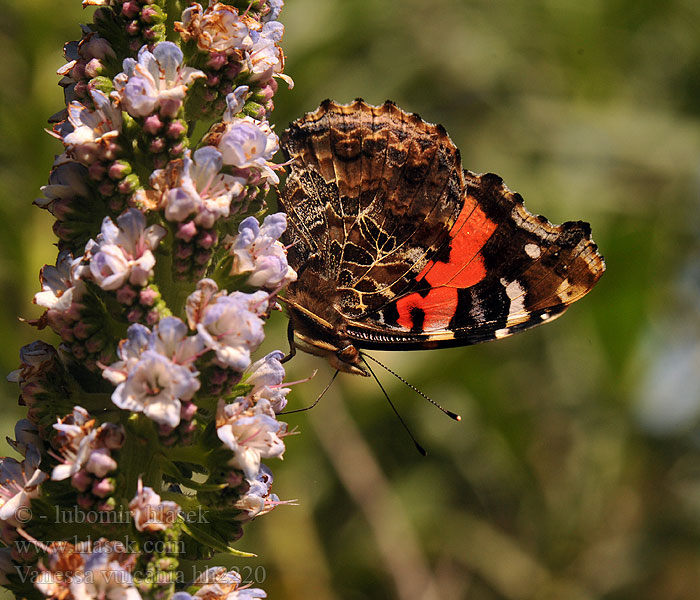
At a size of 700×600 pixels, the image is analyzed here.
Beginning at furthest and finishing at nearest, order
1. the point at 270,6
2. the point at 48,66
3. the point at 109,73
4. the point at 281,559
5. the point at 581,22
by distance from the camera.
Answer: the point at 581,22
the point at 281,559
the point at 48,66
the point at 270,6
the point at 109,73

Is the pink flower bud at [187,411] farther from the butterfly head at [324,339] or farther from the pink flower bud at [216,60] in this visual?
the butterfly head at [324,339]

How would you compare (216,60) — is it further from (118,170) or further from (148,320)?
(148,320)

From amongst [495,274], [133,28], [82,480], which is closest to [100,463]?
[82,480]

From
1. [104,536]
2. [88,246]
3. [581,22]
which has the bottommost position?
[104,536]

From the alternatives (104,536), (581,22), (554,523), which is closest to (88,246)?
(104,536)

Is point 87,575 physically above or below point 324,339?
below

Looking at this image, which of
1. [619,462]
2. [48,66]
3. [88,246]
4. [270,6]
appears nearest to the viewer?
[88,246]

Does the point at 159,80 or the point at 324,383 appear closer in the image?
the point at 159,80

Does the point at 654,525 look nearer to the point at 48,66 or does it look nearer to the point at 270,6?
the point at 270,6
